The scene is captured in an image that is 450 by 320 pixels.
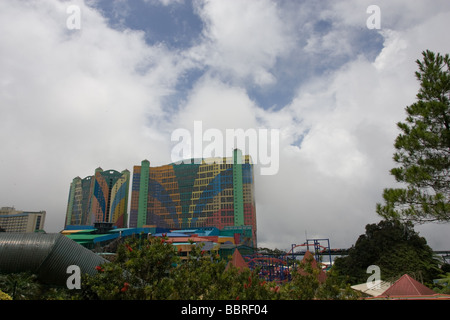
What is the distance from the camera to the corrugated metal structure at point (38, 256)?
1390 cm

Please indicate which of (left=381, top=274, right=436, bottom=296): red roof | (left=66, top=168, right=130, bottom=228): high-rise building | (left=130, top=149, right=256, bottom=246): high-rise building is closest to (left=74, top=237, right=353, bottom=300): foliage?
(left=381, top=274, right=436, bottom=296): red roof

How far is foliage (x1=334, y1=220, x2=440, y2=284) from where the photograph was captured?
26.6m

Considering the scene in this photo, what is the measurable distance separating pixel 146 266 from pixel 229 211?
7860 centimetres

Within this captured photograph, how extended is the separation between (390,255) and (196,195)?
68.7 metres

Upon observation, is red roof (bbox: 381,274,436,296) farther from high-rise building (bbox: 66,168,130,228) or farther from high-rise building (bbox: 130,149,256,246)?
high-rise building (bbox: 66,168,130,228)

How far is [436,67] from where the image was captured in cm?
1227

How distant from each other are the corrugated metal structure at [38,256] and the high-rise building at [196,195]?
69.0 meters

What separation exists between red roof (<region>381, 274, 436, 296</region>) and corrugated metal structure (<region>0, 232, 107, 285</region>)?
18122 millimetres

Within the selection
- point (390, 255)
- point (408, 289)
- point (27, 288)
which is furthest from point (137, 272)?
point (390, 255)

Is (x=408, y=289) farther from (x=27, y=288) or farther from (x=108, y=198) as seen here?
(x=108, y=198)

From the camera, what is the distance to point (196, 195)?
92.2m
